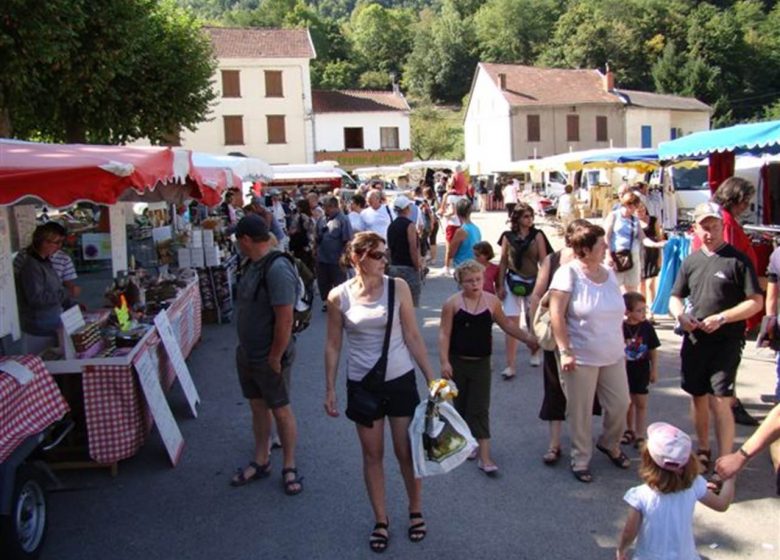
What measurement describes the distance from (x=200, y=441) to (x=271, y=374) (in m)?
1.51

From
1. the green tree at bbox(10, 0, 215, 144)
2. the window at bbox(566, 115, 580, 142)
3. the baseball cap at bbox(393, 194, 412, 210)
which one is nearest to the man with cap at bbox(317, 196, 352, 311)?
the baseball cap at bbox(393, 194, 412, 210)

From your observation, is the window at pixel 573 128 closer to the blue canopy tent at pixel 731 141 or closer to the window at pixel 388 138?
the window at pixel 388 138

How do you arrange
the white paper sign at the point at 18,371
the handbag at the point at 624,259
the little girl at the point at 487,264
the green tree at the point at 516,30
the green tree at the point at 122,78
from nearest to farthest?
1. the white paper sign at the point at 18,371
2. the little girl at the point at 487,264
3. the handbag at the point at 624,259
4. the green tree at the point at 122,78
5. the green tree at the point at 516,30

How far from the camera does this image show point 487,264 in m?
6.50

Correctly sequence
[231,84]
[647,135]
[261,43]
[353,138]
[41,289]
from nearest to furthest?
1. [41,289]
2. [231,84]
3. [261,43]
4. [353,138]
5. [647,135]

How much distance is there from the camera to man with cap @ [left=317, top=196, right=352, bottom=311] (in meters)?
9.60

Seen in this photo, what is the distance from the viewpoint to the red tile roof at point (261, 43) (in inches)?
1640

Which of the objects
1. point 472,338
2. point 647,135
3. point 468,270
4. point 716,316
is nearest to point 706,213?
point 716,316

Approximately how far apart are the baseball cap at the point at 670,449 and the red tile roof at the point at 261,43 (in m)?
41.8

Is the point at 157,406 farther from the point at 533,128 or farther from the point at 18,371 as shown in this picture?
the point at 533,128

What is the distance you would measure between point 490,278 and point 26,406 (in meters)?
4.27

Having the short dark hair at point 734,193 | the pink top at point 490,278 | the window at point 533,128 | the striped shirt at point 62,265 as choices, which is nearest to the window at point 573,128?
the window at point 533,128

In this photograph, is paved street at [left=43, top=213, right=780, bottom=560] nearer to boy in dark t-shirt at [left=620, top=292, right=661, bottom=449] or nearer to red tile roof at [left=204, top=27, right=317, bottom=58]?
boy in dark t-shirt at [left=620, top=292, right=661, bottom=449]

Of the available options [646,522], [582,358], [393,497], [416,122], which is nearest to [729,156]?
[582,358]
